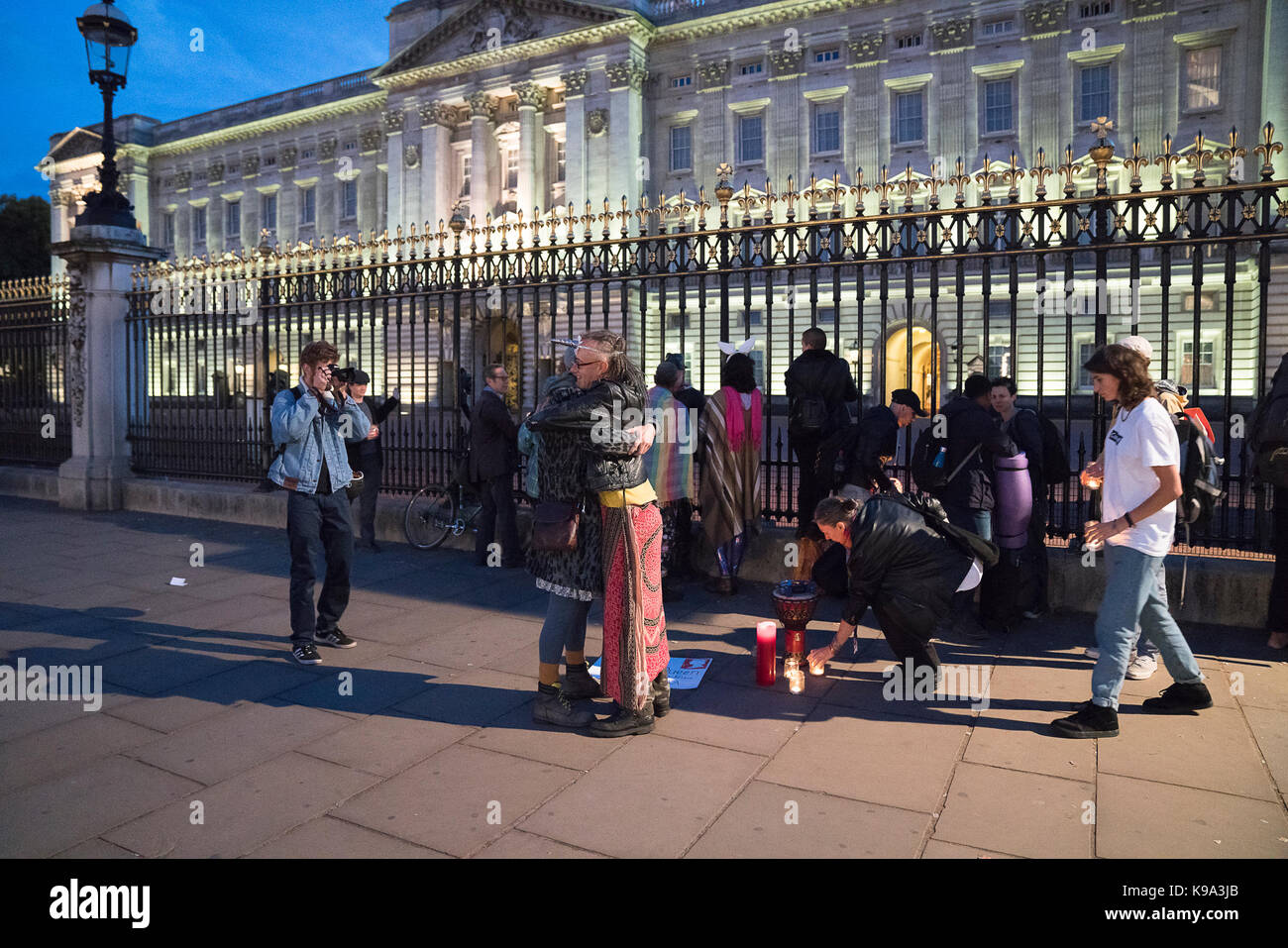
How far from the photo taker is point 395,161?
44875 millimetres

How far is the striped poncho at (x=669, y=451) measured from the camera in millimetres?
6848

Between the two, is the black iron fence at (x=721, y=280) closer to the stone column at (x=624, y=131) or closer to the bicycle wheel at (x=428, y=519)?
the bicycle wheel at (x=428, y=519)

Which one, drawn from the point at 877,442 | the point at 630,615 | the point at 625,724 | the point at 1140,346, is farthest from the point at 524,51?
the point at 625,724

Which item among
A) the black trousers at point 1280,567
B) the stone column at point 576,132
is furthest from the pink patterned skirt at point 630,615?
the stone column at point 576,132

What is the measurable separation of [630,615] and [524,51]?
41919 millimetres

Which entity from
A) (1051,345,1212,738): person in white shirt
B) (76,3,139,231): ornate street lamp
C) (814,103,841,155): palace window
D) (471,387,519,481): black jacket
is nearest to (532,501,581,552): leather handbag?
(1051,345,1212,738): person in white shirt

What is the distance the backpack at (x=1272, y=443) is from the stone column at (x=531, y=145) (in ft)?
126

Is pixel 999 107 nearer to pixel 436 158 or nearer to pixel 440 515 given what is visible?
pixel 436 158

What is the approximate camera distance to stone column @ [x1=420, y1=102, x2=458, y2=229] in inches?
1716

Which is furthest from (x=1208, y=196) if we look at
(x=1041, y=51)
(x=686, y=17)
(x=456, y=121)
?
(x=456, y=121)

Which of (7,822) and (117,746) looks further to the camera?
(117,746)

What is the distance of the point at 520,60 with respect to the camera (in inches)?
1630
